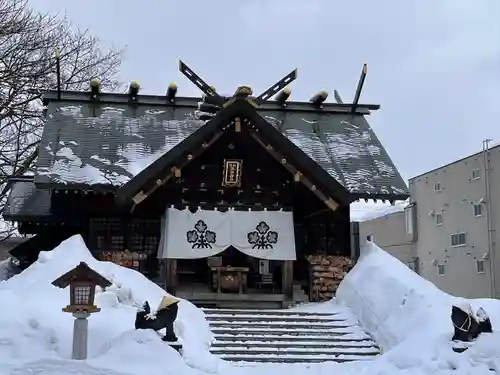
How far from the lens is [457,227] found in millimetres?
28859

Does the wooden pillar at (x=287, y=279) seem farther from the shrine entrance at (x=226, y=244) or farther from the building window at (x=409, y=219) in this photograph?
the building window at (x=409, y=219)

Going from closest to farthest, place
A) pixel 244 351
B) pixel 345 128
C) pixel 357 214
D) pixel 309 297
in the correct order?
1. pixel 244 351
2. pixel 309 297
3. pixel 345 128
4. pixel 357 214

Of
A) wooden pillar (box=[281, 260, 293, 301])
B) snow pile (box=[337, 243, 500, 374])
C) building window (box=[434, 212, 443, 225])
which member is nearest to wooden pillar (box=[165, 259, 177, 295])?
wooden pillar (box=[281, 260, 293, 301])

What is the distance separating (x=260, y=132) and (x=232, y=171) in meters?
1.21

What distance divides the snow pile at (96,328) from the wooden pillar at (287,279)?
9.19 feet

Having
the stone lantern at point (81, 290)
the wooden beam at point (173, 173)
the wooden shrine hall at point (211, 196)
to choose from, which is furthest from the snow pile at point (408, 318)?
the stone lantern at point (81, 290)

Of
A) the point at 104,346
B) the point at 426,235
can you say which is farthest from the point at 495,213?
the point at 104,346

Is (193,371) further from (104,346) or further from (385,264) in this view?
(385,264)

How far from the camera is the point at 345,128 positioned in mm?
19328

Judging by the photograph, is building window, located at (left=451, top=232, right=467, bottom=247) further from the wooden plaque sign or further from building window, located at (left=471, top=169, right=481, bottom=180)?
the wooden plaque sign

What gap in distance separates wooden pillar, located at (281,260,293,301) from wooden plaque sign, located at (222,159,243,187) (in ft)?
7.22

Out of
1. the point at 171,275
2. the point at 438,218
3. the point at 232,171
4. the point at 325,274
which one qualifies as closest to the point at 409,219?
the point at 438,218

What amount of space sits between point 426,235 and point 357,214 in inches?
381

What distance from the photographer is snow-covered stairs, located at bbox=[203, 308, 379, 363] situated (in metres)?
11.0
